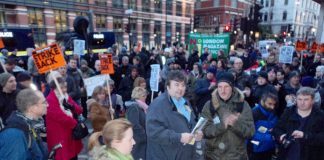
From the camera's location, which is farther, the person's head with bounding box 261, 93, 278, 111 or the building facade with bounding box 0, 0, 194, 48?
the building facade with bounding box 0, 0, 194, 48

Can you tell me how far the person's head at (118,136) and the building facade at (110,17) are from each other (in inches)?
662

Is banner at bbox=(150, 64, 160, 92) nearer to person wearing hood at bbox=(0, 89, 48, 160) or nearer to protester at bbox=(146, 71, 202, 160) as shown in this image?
protester at bbox=(146, 71, 202, 160)

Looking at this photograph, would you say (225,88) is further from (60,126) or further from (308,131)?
(60,126)

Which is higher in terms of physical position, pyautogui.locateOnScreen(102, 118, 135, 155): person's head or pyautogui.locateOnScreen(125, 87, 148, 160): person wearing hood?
pyautogui.locateOnScreen(102, 118, 135, 155): person's head

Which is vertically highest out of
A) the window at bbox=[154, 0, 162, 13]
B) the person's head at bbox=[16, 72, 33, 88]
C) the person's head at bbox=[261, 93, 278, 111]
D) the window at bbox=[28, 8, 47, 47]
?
the window at bbox=[154, 0, 162, 13]

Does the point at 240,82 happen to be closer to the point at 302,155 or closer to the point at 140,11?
the point at 302,155

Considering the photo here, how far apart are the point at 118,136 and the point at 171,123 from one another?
0.75m

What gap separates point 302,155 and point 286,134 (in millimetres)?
313

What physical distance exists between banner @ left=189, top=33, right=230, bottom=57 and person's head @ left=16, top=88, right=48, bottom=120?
1023cm

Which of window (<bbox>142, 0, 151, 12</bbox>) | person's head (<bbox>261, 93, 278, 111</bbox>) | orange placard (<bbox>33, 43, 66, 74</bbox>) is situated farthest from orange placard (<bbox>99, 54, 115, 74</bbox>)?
window (<bbox>142, 0, 151, 12</bbox>)

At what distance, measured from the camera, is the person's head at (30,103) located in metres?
2.69

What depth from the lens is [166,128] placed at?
2633mm

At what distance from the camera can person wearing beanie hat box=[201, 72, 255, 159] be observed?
2.95 metres

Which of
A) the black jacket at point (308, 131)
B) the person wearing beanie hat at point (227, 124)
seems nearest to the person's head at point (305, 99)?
the black jacket at point (308, 131)
